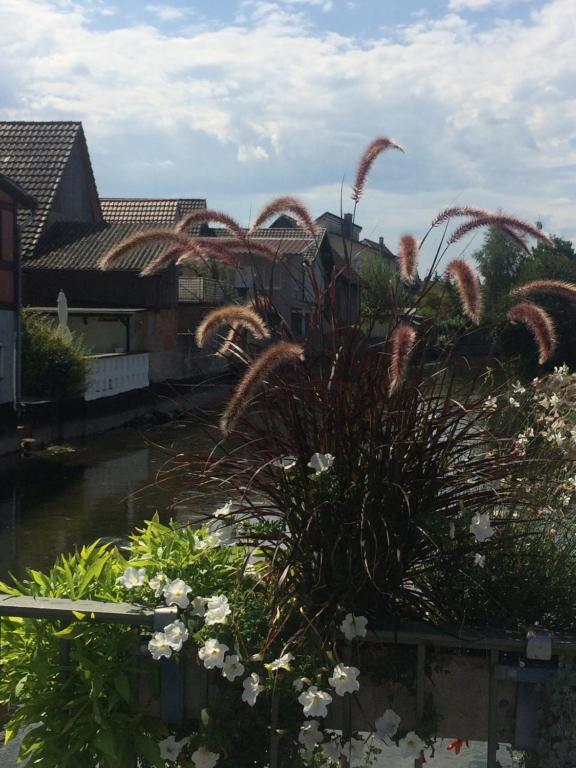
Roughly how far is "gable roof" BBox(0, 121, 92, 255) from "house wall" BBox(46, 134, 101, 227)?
1.43 ft

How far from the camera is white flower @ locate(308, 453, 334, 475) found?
2.74 metres

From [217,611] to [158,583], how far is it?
22cm

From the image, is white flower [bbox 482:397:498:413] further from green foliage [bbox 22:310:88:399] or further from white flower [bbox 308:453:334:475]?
green foliage [bbox 22:310:88:399]

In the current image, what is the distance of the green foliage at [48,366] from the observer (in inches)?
893

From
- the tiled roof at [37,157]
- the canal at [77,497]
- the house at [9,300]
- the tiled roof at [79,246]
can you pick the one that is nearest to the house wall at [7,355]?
the house at [9,300]

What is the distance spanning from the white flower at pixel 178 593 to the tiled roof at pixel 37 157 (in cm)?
3078

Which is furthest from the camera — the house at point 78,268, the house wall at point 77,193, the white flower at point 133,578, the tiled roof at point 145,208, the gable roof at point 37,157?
the tiled roof at point 145,208

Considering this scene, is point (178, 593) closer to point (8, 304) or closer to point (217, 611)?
point (217, 611)

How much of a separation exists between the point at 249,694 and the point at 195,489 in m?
0.92

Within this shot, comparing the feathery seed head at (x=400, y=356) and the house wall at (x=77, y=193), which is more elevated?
the house wall at (x=77, y=193)

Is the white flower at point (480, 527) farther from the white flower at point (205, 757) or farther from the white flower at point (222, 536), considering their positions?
the white flower at point (205, 757)

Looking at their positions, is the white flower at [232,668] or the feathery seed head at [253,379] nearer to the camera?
the feathery seed head at [253,379]

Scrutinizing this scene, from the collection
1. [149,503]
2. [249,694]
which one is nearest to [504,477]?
[249,694]

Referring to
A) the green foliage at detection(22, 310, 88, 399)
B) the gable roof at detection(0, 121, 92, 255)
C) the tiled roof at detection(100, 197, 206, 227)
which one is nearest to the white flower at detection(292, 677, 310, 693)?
the green foliage at detection(22, 310, 88, 399)
